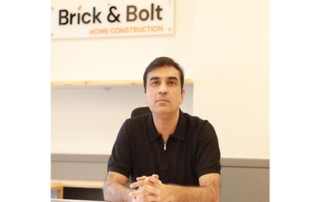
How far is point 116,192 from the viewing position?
1.82 metres

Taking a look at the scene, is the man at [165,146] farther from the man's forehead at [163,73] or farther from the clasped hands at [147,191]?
the clasped hands at [147,191]

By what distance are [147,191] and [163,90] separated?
64 centimetres

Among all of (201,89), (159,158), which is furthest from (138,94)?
(159,158)

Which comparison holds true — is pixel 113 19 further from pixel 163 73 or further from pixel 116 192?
pixel 116 192

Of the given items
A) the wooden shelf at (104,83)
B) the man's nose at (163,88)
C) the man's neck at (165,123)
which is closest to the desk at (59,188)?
the wooden shelf at (104,83)

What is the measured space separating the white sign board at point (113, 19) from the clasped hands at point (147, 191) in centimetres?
175

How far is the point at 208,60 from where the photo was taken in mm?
2930

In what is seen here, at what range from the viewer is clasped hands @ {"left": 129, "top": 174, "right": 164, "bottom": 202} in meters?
1.57

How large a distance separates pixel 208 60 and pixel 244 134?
0.58 meters

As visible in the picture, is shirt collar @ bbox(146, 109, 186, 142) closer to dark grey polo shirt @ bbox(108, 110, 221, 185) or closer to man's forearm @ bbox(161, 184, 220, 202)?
dark grey polo shirt @ bbox(108, 110, 221, 185)

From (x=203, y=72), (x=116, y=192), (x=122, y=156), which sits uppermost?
(x=203, y=72)

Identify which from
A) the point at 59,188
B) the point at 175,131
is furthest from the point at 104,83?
the point at 175,131

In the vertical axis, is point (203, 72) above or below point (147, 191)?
above

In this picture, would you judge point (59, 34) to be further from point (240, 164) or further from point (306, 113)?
point (306, 113)
